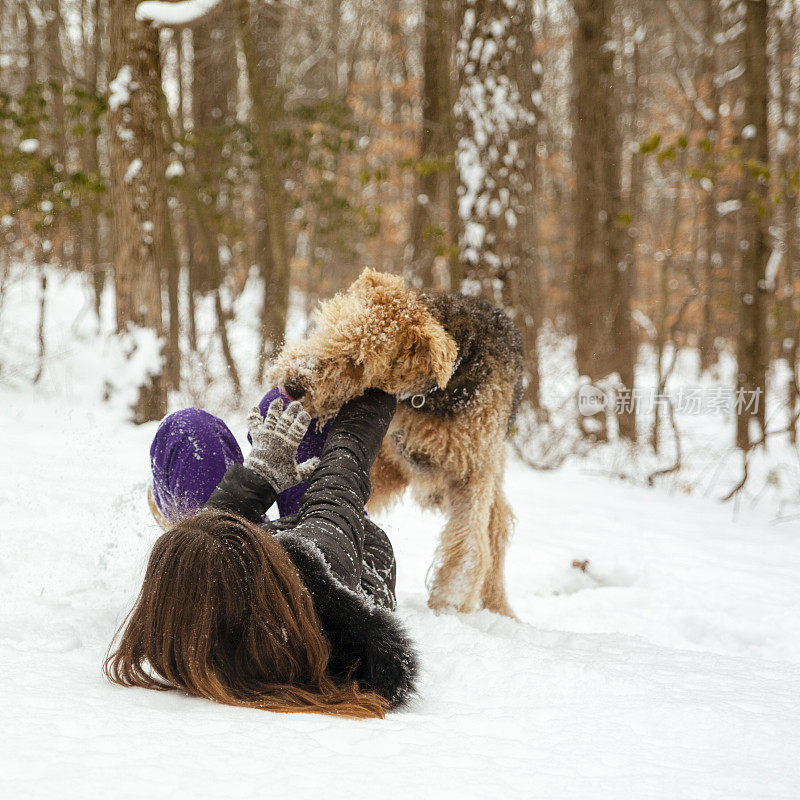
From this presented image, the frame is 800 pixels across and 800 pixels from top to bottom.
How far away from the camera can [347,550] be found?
1800 mm

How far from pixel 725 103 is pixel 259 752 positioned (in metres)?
13.9

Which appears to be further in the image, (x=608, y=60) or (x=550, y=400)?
(x=550, y=400)

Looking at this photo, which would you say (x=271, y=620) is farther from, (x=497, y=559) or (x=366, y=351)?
(x=497, y=559)

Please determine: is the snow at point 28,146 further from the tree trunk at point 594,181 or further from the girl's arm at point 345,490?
the girl's arm at point 345,490

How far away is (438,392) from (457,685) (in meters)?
1.10

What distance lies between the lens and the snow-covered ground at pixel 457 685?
1.20m

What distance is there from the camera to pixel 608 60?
27.1ft

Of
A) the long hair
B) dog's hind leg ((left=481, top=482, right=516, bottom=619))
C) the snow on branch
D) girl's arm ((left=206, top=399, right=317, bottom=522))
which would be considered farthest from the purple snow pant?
the snow on branch

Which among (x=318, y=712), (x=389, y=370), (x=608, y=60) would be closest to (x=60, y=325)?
(x=608, y=60)

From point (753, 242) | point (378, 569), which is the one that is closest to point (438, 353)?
point (378, 569)

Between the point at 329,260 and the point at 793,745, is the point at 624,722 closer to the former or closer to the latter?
the point at 793,745

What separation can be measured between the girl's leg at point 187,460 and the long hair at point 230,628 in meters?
0.80

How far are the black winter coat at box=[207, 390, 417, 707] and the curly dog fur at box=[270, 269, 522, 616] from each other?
6.2 inches

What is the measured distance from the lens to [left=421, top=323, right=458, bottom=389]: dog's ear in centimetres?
238
